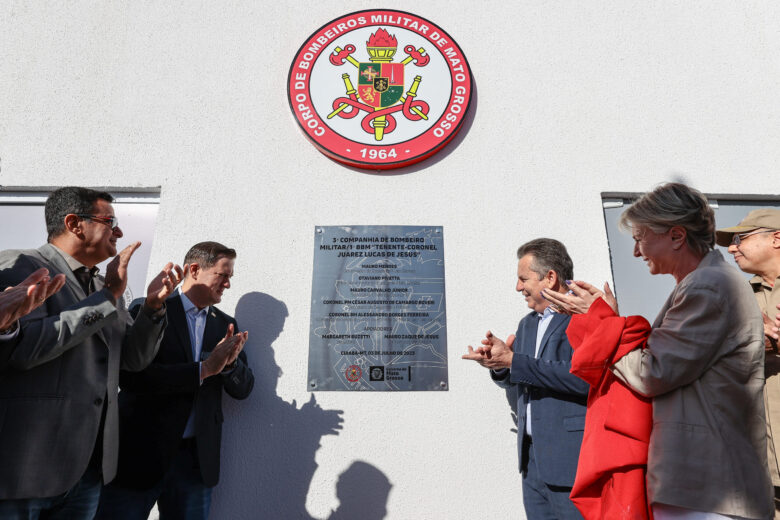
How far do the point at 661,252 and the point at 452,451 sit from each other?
5.45 ft

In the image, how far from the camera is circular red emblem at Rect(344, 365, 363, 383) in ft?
9.33

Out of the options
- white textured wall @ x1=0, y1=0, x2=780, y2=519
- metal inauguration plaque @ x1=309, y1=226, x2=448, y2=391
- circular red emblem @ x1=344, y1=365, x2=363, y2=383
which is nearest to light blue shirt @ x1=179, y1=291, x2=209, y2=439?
white textured wall @ x1=0, y1=0, x2=780, y2=519

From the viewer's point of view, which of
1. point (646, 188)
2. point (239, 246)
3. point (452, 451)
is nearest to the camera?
point (452, 451)

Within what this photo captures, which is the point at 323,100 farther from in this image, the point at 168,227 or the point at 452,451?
the point at 452,451

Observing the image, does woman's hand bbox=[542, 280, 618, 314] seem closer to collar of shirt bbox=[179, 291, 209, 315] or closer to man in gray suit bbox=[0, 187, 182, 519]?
man in gray suit bbox=[0, 187, 182, 519]

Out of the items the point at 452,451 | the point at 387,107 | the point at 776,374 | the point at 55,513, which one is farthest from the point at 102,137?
the point at 776,374

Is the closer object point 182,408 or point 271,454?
point 182,408

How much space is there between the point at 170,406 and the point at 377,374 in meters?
1.15

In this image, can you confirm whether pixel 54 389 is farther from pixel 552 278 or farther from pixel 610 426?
pixel 552 278

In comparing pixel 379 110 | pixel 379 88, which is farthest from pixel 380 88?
pixel 379 110

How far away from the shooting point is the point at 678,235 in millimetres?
1719

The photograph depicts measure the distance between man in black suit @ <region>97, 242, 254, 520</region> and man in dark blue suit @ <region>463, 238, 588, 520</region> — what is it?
4.48 feet

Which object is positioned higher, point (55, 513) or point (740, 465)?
point (740, 465)

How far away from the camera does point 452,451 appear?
9.04ft
